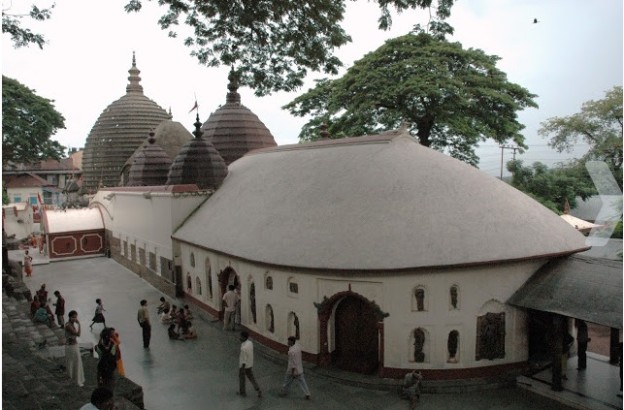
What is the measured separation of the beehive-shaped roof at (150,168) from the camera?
92.9 ft

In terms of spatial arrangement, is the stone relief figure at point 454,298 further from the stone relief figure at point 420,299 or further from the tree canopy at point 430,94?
the tree canopy at point 430,94

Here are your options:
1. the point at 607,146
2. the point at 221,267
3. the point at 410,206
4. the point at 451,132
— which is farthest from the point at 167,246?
the point at 607,146

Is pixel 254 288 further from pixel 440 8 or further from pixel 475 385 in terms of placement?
pixel 440 8

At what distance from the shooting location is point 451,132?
90.9 feet

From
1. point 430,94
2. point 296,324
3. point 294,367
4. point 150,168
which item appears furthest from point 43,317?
point 430,94

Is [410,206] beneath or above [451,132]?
beneath

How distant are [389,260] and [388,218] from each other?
1.40 meters

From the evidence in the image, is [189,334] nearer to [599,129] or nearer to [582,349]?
[582,349]

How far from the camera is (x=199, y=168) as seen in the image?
A: 22.5m

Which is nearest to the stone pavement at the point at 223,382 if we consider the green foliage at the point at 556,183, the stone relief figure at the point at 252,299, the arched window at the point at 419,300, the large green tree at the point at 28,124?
the stone relief figure at the point at 252,299

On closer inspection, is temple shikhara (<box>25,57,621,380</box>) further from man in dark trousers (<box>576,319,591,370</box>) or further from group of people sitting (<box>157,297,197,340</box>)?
group of people sitting (<box>157,297,197,340</box>)

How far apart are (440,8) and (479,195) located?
631cm

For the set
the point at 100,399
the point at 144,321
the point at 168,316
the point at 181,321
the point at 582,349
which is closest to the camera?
the point at 100,399

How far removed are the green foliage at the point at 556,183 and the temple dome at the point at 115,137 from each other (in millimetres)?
26596
